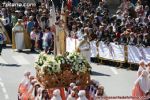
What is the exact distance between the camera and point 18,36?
31438mm

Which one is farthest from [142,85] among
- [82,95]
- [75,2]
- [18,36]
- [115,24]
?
[75,2]

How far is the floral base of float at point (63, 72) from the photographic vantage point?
711 inches

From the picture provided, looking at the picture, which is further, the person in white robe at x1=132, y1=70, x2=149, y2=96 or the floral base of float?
the person in white robe at x1=132, y1=70, x2=149, y2=96

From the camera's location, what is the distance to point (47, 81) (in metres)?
18.0

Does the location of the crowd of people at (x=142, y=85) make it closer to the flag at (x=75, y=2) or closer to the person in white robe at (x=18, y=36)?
the person in white robe at (x=18, y=36)

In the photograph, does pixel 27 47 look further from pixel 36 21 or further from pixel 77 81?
pixel 77 81

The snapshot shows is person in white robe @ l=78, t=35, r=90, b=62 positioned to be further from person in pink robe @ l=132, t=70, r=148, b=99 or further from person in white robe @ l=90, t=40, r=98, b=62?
person in pink robe @ l=132, t=70, r=148, b=99

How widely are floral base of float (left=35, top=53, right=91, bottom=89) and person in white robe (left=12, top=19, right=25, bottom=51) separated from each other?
12838 mm

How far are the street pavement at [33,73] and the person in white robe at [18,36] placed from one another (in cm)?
90

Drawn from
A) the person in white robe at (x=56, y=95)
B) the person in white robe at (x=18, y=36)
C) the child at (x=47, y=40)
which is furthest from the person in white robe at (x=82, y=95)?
the person in white robe at (x=18, y=36)

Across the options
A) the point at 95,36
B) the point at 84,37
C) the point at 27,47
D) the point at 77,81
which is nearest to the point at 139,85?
the point at 77,81

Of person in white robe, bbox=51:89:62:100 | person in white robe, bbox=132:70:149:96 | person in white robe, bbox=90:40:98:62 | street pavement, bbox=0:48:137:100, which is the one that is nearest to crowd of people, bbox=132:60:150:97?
person in white robe, bbox=132:70:149:96

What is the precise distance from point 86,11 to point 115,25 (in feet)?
12.4

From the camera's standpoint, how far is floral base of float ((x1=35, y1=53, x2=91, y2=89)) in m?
18.0
